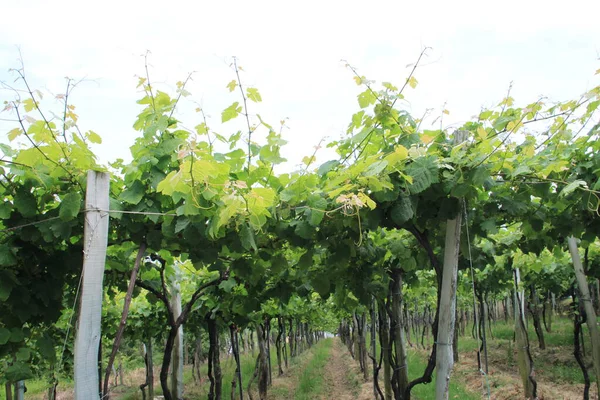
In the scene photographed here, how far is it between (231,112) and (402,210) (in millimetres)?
1075

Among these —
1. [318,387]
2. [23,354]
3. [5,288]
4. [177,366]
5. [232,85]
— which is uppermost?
[232,85]

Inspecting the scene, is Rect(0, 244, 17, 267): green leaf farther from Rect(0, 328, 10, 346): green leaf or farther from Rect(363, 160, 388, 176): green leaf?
Rect(363, 160, 388, 176): green leaf

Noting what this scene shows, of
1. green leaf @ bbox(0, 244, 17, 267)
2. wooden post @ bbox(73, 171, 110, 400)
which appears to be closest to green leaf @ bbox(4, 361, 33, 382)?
green leaf @ bbox(0, 244, 17, 267)

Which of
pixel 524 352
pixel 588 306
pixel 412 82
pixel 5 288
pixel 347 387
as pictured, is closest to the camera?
pixel 412 82

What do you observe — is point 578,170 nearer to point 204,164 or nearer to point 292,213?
point 292,213

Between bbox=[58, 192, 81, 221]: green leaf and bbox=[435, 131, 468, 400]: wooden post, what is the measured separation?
202 cm

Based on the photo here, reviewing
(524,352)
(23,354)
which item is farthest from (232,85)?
(524,352)

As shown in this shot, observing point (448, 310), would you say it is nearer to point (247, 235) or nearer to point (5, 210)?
point (247, 235)

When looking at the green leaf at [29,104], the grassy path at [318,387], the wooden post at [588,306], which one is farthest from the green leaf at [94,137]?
the grassy path at [318,387]

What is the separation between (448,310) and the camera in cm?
256

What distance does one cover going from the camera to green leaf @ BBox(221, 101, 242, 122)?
99.5 inches

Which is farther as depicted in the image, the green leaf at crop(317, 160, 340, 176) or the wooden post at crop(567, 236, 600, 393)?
the wooden post at crop(567, 236, 600, 393)

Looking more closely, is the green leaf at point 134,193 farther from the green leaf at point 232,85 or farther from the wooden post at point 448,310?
the wooden post at point 448,310

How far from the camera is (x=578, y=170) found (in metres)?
2.87
